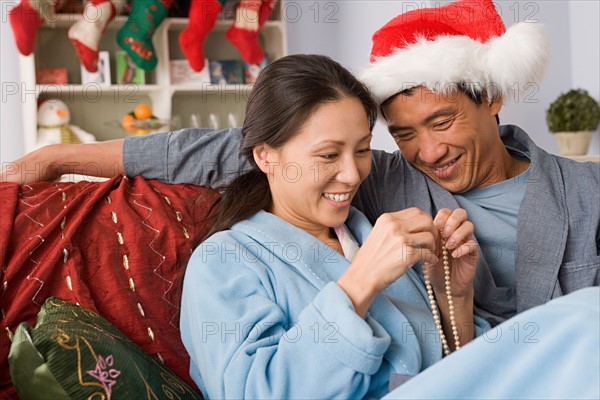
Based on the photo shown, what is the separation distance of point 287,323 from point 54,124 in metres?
2.74

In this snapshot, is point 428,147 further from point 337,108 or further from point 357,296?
point 357,296

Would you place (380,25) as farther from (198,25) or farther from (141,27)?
(141,27)

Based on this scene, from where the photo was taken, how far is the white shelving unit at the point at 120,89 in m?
3.70

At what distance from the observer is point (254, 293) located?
126 cm

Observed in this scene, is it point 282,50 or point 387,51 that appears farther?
point 282,50

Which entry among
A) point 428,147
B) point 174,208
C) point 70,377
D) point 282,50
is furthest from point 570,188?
point 282,50

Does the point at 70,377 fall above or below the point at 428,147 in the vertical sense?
below

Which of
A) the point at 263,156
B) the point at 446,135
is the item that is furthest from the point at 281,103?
the point at 446,135

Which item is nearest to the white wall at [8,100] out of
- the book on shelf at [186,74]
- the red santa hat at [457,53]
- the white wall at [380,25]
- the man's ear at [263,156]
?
the white wall at [380,25]

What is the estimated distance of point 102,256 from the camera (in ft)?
4.71

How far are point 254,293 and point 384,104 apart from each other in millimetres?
615

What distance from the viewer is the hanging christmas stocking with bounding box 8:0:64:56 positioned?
11.5 ft

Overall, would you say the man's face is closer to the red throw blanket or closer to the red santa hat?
the red santa hat

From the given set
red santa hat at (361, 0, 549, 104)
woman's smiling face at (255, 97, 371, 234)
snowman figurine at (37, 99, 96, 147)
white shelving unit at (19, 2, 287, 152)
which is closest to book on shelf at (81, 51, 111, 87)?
white shelving unit at (19, 2, 287, 152)
